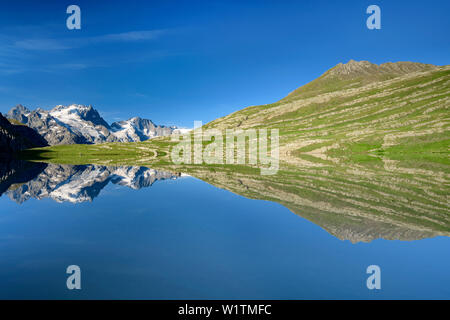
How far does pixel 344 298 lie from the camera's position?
956 centimetres

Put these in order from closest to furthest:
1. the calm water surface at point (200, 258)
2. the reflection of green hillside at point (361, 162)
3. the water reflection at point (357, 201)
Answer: the calm water surface at point (200, 258) < the water reflection at point (357, 201) < the reflection of green hillside at point (361, 162)

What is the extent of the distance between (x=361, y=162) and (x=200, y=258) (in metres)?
74.8

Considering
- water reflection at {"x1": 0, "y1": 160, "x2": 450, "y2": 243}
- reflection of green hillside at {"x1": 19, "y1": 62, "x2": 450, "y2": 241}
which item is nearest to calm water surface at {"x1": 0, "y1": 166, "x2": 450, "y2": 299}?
water reflection at {"x1": 0, "y1": 160, "x2": 450, "y2": 243}

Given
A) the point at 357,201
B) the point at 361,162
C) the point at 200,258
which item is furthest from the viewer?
the point at 361,162

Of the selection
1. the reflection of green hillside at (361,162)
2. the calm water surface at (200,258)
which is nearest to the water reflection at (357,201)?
the reflection of green hillside at (361,162)

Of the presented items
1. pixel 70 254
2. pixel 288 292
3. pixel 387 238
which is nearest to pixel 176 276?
pixel 288 292

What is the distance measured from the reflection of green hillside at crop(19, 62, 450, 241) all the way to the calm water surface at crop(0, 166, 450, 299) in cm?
303

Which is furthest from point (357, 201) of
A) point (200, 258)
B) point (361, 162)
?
point (361, 162)

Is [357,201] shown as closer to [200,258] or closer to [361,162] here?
[200,258]

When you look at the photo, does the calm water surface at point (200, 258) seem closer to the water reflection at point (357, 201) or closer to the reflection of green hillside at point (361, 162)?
the water reflection at point (357, 201)

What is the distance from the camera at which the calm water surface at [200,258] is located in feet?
32.8

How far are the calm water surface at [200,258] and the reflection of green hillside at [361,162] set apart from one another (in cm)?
303

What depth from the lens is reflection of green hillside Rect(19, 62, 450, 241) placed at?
67.6 feet

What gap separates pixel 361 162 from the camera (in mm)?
76188
